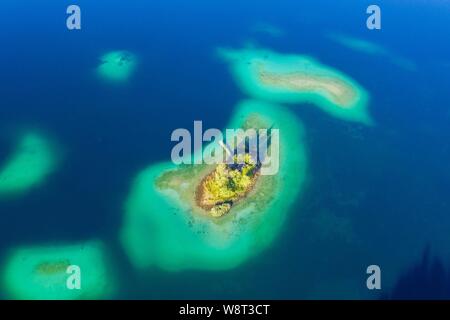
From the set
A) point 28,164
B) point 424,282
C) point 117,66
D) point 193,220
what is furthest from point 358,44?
point 28,164

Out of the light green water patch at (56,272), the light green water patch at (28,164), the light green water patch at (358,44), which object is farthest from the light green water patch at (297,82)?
the light green water patch at (56,272)

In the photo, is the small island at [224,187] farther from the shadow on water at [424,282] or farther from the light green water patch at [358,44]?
the light green water patch at [358,44]

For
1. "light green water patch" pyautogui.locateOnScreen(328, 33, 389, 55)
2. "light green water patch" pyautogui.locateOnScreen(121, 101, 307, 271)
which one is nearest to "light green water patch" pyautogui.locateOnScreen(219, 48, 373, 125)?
"light green water patch" pyautogui.locateOnScreen(328, 33, 389, 55)

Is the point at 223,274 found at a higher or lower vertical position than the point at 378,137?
lower

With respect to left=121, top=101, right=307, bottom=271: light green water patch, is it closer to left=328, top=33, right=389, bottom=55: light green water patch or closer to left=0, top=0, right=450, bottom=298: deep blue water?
left=0, top=0, right=450, bottom=298: deep blue water

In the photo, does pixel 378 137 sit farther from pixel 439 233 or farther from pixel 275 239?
pixel 275 239
